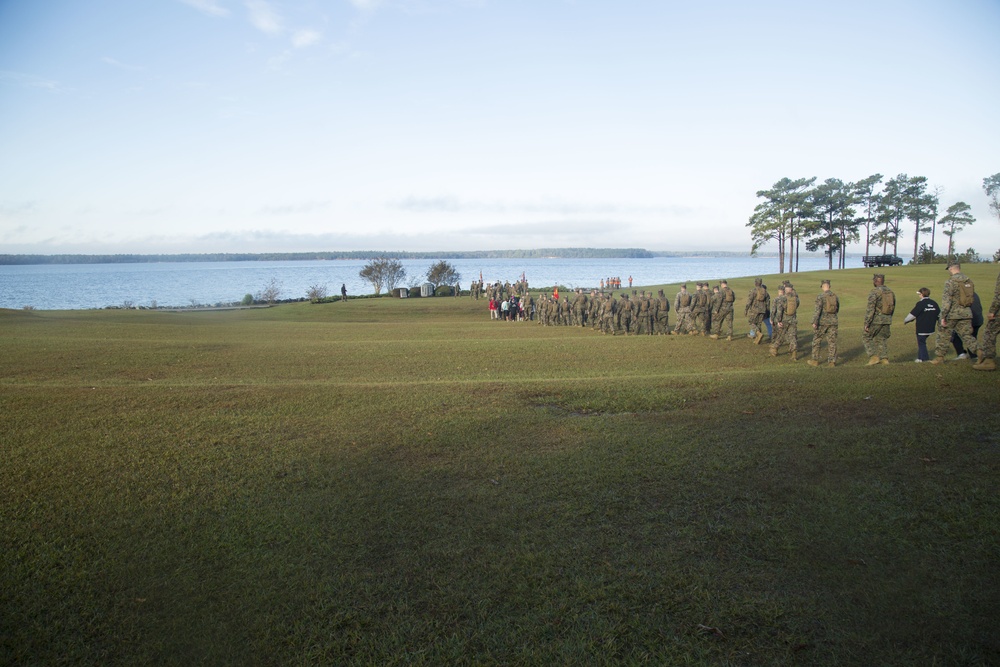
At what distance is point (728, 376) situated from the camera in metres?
13.5

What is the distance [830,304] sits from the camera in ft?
50.5

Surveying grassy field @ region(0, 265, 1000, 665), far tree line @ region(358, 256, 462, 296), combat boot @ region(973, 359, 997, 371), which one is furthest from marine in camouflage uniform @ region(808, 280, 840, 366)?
far tree line @ region(358, 256, 462, 296)

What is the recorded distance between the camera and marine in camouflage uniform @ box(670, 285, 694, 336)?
23562mm

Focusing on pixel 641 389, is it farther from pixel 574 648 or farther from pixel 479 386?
pixel 574 648

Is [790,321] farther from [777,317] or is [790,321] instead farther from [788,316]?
[777,317]

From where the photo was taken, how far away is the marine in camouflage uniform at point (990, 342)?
11.9 metres

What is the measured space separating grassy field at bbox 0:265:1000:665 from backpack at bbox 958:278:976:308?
1483 millimetres

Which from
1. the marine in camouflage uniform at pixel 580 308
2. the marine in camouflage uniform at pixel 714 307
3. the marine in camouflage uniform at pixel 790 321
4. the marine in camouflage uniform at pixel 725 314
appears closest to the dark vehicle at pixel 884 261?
the marine in camouflage uniform at pixel 580 308

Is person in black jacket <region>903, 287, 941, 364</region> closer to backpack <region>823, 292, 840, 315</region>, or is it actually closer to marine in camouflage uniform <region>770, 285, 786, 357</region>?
backpack <region>823, 292, 840, 315</region>

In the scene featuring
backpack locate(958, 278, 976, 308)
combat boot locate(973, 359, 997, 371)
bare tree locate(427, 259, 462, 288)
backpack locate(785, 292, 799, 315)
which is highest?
bare tree locate(427, 259, 462, 288)

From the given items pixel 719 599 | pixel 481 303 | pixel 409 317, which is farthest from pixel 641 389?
pixel 481 303

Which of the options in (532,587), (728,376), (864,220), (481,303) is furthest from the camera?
(864,220)

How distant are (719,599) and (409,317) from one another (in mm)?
35478

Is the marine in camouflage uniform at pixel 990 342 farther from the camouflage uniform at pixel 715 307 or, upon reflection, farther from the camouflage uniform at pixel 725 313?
the camouflage uniform at pixel 715 307
